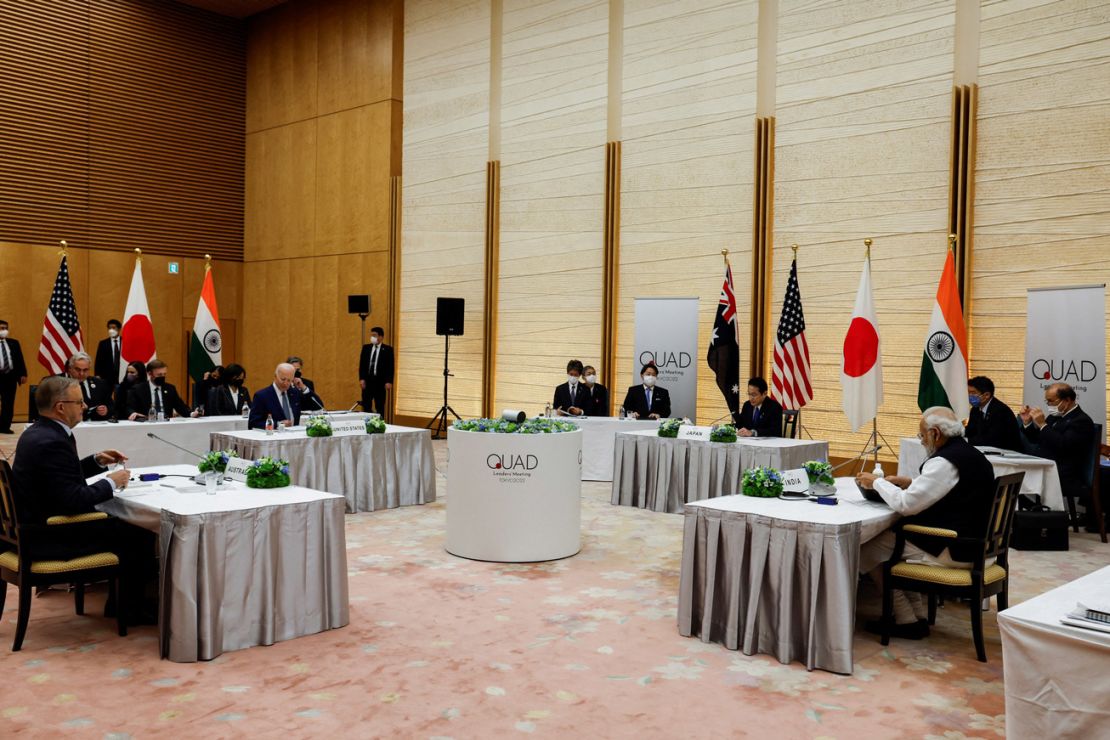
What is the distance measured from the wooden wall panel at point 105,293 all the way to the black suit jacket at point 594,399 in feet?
30.6

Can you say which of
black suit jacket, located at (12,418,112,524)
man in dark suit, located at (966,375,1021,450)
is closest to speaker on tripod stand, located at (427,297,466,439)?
man in dark suit, located at (966,375,1021,450)

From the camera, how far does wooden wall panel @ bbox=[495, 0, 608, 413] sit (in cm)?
1291

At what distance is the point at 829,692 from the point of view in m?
4.10

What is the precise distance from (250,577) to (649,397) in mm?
6785

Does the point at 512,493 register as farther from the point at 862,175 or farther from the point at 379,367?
the point at 379,367

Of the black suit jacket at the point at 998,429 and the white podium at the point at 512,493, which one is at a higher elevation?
the black suit jacket at the point at 998,429

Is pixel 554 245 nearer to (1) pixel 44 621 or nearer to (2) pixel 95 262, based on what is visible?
(2) pixel 95 262

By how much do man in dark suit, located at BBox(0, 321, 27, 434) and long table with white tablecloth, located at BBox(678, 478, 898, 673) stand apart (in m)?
12.0

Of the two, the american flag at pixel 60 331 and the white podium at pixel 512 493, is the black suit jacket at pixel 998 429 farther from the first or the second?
the american flag at pixel 60 331

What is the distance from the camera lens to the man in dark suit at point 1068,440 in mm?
7430

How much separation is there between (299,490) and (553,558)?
7.28 feet

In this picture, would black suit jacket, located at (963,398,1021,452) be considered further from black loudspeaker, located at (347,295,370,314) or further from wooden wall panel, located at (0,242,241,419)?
wooden wall panel, located at (0,242,241,419)

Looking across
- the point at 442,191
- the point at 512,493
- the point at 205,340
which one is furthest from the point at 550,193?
the point at 512,493

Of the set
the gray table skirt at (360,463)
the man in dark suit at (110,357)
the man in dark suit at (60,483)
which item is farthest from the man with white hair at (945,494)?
the man in dark suit at (110,357)
